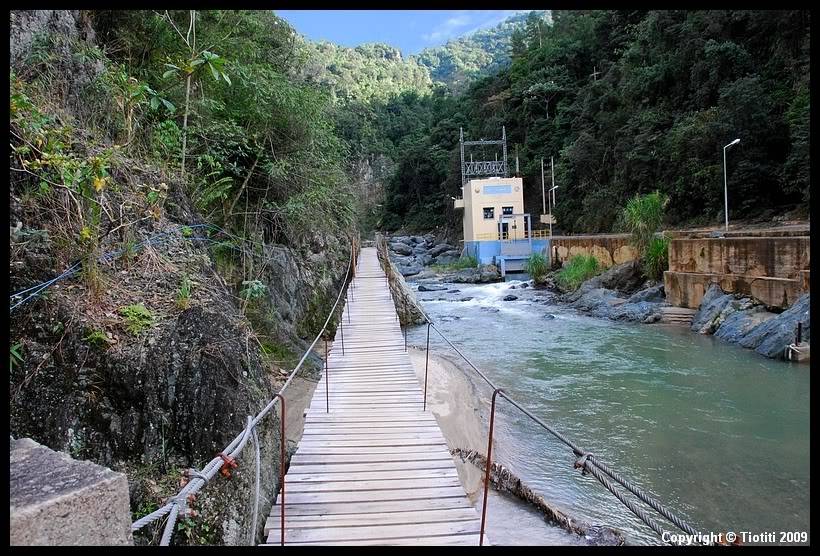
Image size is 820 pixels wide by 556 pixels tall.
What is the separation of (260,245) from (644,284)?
17020mm

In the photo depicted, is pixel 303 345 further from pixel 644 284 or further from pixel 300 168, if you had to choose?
pixel 644 284

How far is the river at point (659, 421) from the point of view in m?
5.82

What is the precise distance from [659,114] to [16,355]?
105ft

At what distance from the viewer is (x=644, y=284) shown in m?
19.8

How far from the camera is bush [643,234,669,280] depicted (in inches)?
754

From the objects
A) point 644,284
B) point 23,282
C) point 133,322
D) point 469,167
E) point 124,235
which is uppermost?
point 469,167

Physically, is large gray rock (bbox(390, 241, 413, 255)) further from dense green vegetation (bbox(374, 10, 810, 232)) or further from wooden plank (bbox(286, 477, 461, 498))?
wooden plank (bbox(286, 477, 461, 498))

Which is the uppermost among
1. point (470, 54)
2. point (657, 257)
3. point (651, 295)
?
point (470, 54)

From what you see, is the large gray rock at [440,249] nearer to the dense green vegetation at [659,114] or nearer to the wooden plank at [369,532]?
the dense green vegetation at [659,114]

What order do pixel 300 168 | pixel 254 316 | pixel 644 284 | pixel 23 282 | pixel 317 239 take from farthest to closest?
1. pixel 644 284
2. pixel 317 239
3. pixel 300 168
4. pixel 254 316
5. pixel 23 282

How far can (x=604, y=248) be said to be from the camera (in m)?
23.7

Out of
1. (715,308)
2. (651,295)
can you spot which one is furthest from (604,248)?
(715,308)

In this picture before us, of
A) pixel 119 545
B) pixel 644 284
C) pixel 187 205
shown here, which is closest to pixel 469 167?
pixel 644 284

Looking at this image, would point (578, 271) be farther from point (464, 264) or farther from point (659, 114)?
point (659, 114)
